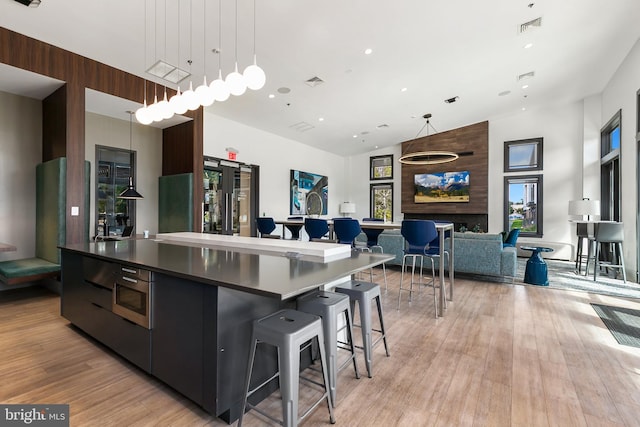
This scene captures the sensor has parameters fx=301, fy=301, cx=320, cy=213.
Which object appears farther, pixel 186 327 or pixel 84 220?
pixel 84 220

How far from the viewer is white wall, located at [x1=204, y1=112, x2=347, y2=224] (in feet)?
22.1

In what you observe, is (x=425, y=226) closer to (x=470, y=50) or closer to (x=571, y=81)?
(x=470, y=50)

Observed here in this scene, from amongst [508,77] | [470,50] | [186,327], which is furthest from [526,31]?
[186,327]

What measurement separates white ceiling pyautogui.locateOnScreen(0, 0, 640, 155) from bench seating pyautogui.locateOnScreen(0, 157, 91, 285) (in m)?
1.21

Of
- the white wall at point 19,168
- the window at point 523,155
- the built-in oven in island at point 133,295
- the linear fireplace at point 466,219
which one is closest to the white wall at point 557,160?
the window at point 523,155

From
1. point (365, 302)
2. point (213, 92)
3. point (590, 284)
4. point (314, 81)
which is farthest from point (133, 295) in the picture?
point (590, 284)

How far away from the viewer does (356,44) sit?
14.2ft

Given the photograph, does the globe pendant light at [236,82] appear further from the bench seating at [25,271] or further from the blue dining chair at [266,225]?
the blue dining chair at [266,225]

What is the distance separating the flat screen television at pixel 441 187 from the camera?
938cm

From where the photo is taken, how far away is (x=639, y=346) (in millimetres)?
2709

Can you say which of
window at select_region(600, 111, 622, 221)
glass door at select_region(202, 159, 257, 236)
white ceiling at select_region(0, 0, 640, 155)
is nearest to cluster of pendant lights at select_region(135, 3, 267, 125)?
white ceiling at select_region(0, 0, 640, 155)

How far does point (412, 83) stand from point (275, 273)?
17.9ft

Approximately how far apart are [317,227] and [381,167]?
21.5 feet

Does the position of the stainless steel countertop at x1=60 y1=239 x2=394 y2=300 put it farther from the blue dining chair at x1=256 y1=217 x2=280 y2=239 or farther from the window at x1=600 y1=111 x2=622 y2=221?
the window at x1=600 y1=111 x2=622 y2=221
